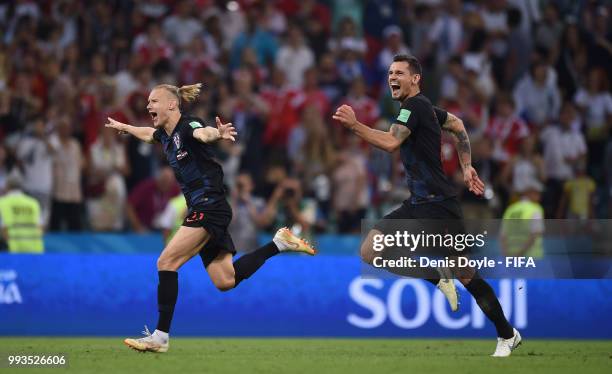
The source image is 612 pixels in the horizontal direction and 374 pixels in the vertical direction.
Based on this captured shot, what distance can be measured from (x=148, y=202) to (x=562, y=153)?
6.25 m

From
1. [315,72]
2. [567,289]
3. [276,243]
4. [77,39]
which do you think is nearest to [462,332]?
[567,289]

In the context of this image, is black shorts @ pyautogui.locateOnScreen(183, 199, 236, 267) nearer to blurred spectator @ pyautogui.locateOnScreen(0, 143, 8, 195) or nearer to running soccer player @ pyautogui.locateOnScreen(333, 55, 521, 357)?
running soccer player @ pyautogui.locateOnScreen(333, 55, 521, 357)

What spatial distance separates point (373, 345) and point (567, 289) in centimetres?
297

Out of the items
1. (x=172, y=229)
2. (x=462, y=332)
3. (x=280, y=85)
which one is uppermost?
(x=280, y=85)

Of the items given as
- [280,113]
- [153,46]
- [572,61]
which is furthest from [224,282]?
[572,61]

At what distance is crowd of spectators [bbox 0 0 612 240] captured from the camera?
17.7 metres

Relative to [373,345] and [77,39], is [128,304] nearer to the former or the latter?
[373,345]

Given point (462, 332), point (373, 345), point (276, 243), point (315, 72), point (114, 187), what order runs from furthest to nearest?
point (315, 72)
point (114, 187)
point (462, 332)
point (373, 345)
point (276, 243)

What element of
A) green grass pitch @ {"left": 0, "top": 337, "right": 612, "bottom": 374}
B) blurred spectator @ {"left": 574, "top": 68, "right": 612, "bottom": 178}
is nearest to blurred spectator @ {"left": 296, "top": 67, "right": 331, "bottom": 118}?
blurred spectator @ {"left": 574, "top": 68, "right": 612, "bottom": 178}

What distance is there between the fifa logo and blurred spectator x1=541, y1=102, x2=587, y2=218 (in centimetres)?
804

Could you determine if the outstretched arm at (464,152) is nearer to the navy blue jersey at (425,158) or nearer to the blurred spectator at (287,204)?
the navy blue jersey at (425,158)

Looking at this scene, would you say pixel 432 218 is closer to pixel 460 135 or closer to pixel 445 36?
pixel 460 135

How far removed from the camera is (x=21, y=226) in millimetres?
15977

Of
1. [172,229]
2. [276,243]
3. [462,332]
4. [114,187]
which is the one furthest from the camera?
[114,187]
